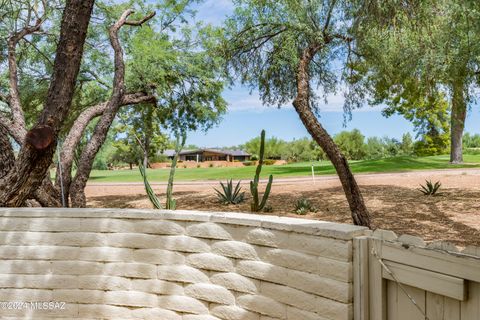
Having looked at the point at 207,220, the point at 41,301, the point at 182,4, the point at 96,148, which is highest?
the point at 182,4

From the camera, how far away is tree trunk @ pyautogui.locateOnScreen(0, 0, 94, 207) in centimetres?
579

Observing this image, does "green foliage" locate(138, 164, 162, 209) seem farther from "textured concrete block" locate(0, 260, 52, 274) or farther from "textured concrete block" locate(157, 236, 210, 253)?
"textured concrete block" locate(157, 236, 210, 253)

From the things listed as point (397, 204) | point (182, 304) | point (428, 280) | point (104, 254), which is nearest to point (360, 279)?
point (428, 280)

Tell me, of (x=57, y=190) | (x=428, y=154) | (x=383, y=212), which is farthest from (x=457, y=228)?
(x=428, y=154)

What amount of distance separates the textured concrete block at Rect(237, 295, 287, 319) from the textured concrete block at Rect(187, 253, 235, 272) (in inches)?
11.2

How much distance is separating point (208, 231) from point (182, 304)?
74cm

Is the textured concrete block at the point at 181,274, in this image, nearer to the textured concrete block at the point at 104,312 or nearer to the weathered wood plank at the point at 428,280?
the textured concrete block at the point at 104,312

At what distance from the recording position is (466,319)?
2.37 m

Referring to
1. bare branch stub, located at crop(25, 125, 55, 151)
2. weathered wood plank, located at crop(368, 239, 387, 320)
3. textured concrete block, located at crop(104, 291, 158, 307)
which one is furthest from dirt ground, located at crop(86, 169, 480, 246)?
bare branch stub, located at crop(25, 125, 55, 151)

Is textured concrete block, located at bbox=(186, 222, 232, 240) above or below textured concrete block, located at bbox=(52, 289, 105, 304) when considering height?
above

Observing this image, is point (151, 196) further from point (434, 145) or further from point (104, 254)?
point (434, 145)

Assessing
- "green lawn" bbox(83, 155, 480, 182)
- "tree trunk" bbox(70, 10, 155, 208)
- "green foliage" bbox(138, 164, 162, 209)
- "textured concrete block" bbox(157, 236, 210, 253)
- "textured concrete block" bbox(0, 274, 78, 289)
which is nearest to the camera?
"textured concrete block" bbox(157, 236, 210, 253)

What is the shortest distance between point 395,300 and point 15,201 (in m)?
5.15

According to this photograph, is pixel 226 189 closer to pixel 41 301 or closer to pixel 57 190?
pixel 57 190
